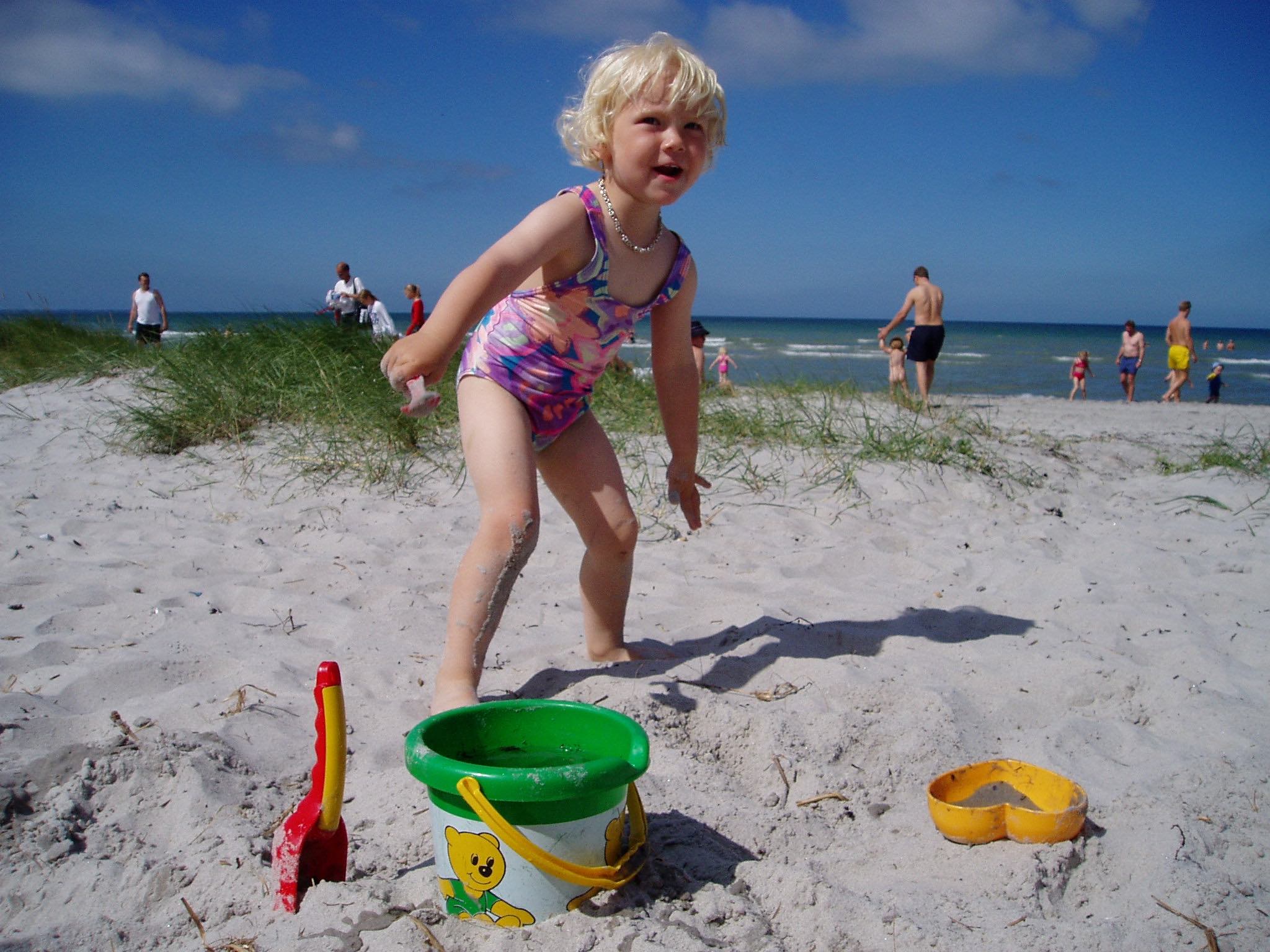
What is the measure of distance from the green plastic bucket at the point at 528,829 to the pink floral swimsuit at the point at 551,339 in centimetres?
92

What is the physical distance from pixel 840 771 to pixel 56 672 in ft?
6.06

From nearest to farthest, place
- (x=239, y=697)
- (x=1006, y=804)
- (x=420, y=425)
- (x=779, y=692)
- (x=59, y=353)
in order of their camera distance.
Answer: (x=1006, y=804) → (x=239, y=697) → (x=779, y=692) → (x=420, y=425) → (x=59, y=353)

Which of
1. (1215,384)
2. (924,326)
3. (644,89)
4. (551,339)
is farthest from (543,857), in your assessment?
(1215,384)

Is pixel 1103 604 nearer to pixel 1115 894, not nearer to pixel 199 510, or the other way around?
pixel 1115 894

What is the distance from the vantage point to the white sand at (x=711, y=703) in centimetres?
142

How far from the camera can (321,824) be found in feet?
4.56

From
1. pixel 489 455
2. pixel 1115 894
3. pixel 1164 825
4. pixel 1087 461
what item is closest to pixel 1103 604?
pixel 1164 825

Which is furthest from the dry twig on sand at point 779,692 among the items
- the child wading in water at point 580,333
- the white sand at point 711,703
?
the child wading in water at point 580,333

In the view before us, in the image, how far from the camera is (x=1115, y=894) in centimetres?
145

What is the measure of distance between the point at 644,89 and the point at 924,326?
24.7 feet

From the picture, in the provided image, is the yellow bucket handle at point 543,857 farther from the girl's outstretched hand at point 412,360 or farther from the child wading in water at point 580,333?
the girl's outstretched hand at point 412,360

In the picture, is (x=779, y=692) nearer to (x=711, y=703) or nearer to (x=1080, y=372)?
(x=711, y=703)

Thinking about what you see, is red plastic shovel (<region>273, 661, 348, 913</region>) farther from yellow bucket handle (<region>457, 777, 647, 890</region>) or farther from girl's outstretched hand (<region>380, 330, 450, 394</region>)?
girl's outstretched hand (<region>380, 330, 450, 394</region>)

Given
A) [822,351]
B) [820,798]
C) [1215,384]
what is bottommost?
[820,798]
